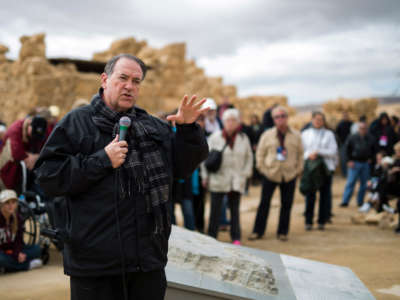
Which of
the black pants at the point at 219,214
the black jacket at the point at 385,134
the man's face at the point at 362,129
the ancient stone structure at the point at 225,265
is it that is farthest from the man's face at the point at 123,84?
the black jacket at the point at 385,134

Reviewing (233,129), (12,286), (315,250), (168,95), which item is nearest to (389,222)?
(315,250)

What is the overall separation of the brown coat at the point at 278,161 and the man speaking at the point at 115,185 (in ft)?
13.9

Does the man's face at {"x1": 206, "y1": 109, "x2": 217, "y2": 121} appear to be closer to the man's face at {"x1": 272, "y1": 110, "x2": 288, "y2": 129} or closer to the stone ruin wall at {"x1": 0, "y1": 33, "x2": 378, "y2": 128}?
the man's face at {"x1": 272, "y1": 110, "x2": 288, "y2": 129}

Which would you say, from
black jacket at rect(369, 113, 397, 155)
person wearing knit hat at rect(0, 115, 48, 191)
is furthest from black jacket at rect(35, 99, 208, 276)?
black jacket at rect(369, 113, 397, 155)

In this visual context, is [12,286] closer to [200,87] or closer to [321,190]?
[321,190]

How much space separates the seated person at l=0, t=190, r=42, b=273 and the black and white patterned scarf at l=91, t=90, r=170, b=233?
10.3ft

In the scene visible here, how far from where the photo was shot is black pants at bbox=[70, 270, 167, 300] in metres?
1.83

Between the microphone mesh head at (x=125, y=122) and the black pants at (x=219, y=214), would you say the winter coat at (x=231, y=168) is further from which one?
the microphone mesh head at (x=125, y=122)

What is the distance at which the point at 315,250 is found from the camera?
19.5ft

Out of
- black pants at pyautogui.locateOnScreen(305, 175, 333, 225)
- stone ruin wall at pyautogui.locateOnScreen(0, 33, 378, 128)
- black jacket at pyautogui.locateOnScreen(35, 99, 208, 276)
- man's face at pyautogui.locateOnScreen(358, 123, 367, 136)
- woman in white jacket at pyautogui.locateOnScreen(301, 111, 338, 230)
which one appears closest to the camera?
black jacket at pyautogui.locateOnScreen(35, 99, 208, 276)

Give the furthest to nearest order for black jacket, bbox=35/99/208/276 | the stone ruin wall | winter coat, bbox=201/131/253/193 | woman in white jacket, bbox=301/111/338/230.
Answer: the stone ruin wall → woman in white jacket, bbox=301/111/338/230 → winter coat, bbox=201/131/253/193 → black jacket, bbox=35/99/208/276

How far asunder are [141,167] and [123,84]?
1.38ft

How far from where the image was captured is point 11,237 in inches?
183

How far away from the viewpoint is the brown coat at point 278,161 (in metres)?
6.10
